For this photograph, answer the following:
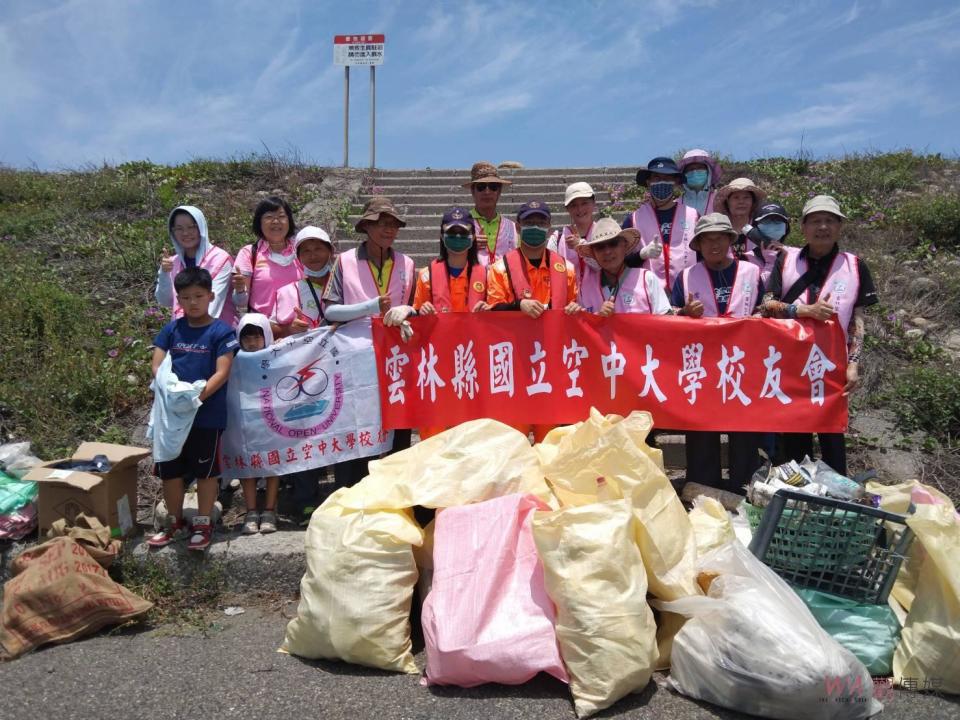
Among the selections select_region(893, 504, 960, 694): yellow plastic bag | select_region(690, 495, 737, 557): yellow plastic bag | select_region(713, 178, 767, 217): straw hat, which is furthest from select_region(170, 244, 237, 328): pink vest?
select_region(893, 504, 960, 694): yellow plastic bag

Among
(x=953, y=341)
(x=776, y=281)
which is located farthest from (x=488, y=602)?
(x=953, y=341)

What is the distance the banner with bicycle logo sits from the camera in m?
4.38

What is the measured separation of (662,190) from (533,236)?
4.08 ft

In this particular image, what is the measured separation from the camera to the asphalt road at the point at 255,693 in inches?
107

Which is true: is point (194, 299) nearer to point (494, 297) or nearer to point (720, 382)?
point (494, 297)

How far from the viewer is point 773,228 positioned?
4.87 meters

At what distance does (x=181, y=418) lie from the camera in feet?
12.7

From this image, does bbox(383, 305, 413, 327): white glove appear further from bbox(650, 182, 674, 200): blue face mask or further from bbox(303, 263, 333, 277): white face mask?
bbox(650, 182, 674, 200): blue face mask

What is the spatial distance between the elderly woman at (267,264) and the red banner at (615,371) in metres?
0.77

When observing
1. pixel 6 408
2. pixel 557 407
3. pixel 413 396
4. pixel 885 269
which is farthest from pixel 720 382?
pixel 6 408

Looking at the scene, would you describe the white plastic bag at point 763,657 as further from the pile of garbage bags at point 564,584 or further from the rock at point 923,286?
the rock at point 923,286

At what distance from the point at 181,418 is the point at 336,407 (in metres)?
0.92

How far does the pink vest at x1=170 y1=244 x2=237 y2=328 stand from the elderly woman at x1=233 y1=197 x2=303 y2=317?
57 mm

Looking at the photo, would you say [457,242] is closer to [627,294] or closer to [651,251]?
[627,294]
